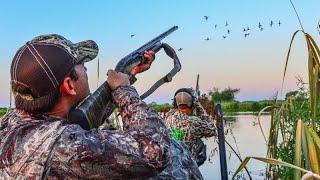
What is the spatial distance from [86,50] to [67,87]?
8.7 inches

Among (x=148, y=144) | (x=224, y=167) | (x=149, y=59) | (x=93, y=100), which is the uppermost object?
(x=149, y=59)

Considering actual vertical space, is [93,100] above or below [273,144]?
above

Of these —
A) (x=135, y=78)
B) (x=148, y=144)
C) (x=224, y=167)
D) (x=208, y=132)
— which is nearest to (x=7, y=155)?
(x=148, y=144)

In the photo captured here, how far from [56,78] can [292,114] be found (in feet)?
7.91

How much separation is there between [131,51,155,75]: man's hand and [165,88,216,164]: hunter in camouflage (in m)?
4.13

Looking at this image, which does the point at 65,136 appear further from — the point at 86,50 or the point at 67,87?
the point at 86,50

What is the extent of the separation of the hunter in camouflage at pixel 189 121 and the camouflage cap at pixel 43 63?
4.59 m

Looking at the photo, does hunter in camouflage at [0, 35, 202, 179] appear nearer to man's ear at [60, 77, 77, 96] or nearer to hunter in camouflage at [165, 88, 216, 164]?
man's ear at [60, 77, 77, 96]

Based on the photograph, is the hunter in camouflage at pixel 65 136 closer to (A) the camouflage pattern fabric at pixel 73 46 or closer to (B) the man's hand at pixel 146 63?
(A) the camouflage pattern fabric at pixel 73 46

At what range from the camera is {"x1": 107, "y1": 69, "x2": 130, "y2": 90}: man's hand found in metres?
2.58

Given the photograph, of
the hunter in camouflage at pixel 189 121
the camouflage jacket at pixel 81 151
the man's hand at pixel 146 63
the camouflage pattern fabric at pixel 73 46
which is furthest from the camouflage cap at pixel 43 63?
the hunter in camouflage at pixel 189 121

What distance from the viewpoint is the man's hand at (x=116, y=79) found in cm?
258

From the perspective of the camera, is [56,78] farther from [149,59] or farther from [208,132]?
[208,132]

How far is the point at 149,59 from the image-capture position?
9.45ft
